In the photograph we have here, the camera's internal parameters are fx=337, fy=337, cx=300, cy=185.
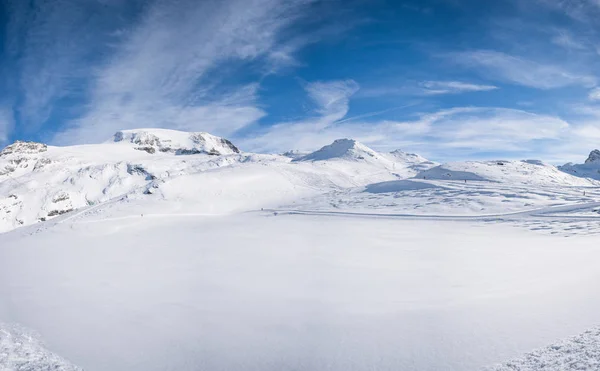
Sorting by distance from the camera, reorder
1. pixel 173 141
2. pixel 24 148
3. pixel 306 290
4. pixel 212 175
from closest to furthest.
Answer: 1. pixel 306 290
2. pixel 212 175
3. pixel 24 148
4. pixel 173 141

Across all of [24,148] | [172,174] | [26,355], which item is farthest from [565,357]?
[24,148]

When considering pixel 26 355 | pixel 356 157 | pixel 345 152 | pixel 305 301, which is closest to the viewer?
pixel 26 355

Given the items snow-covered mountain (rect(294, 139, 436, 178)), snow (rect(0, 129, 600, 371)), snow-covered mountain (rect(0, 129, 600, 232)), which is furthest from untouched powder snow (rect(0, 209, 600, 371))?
snow-covered mountain (rect(294, 139, 436, 178))

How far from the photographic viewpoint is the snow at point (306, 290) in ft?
15.3

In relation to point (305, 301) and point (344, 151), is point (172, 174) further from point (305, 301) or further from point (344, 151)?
point (305, 301)

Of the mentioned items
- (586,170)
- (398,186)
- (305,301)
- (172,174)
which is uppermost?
(172,174)

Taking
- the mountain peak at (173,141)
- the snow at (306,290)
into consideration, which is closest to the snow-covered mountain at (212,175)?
the mountain peak at (173,141)

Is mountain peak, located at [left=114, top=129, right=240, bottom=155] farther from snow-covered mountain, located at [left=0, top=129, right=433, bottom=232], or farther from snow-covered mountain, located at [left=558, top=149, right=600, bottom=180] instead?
snow-covered mountain, located at [left=558, top=149, right=600, bottom=180]

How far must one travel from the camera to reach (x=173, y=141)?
6964 inches

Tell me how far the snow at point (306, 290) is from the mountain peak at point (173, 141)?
14450 cm

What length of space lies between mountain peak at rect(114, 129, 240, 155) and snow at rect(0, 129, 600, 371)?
144502 millimetres

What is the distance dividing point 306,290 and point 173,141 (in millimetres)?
183921

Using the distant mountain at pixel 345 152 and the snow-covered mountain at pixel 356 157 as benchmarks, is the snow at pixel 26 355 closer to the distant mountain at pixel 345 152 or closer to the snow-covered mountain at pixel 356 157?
the snow-covered mountain at pixel 356 157

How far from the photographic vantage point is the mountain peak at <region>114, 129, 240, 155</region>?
535 ft
